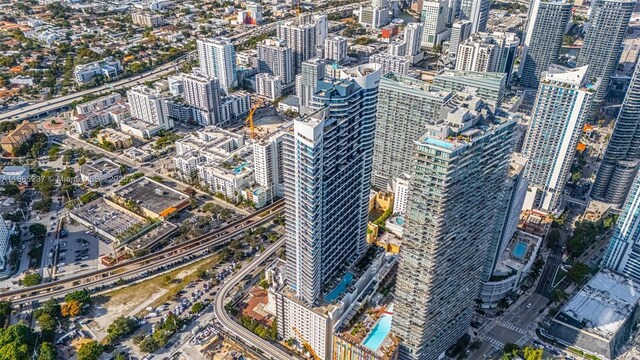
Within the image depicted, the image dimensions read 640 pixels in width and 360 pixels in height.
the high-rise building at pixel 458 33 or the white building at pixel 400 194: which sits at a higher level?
the high-rise building at pixel 458 33

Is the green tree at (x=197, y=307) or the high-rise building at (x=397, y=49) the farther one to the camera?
the high-rise building at (x=397, y=49)

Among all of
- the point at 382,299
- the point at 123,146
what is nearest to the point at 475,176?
the point at 382,299

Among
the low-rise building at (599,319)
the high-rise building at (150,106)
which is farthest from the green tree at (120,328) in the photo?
the high-rise building at (150,106)

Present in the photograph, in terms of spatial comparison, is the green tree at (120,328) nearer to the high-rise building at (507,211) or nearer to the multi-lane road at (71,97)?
the high-rise building at (507,211)

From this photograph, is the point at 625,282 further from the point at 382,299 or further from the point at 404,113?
the point at 404,113

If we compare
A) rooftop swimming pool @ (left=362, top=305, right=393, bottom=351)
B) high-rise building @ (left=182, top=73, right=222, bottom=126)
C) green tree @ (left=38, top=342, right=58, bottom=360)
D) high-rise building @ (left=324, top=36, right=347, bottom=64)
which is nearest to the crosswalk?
rooftop swimming pool @ (left=362, top=305, right=393, bottom=351)

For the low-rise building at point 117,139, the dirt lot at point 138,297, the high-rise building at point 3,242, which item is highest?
the low-rise building at point 117,139
